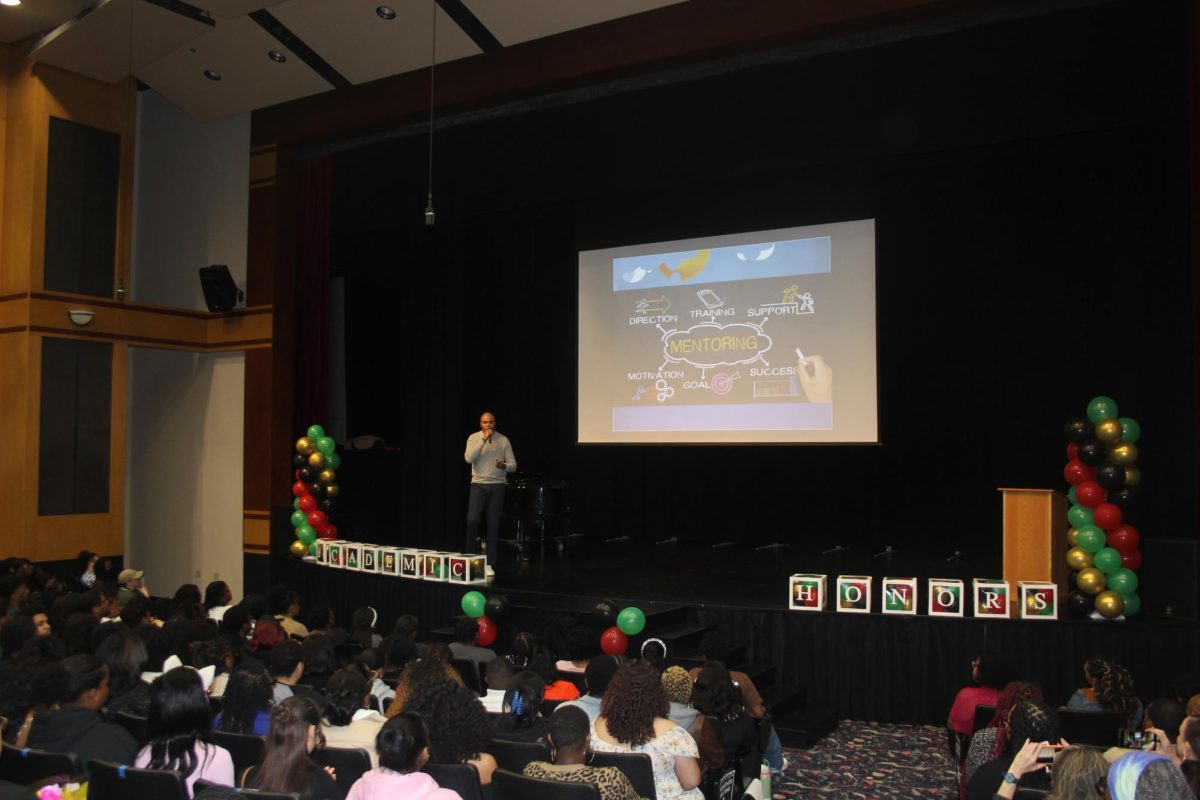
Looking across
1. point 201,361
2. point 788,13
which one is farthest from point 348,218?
point 788,13

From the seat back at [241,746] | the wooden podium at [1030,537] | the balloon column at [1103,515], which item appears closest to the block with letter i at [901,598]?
the wooden podium at [1030,537]

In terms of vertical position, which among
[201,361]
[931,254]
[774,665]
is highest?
[931,254]

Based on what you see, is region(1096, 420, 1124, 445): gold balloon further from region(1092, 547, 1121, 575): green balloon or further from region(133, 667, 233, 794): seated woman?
region(133, 667, 233, 794): seated woman

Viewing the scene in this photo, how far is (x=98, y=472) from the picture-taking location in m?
9.74

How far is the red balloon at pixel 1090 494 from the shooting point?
628 centimetres

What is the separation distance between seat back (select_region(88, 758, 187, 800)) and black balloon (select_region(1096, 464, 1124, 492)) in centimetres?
551

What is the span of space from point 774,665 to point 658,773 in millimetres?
3316

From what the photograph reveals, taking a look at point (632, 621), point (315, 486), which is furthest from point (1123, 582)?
point (315, 486)

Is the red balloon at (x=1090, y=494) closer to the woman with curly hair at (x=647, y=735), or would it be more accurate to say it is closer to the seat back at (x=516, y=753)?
the woman with curly hair at (x=647, y=735)

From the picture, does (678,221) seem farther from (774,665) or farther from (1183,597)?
(1183,597)

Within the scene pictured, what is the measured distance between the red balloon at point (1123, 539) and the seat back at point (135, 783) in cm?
550

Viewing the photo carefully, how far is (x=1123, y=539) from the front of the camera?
20.4 feet

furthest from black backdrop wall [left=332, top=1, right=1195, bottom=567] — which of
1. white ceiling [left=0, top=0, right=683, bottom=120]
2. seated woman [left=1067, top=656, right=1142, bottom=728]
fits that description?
seated woman [left=1067, top=656, right=1142, bottom=728]

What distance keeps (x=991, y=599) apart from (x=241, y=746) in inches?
176
